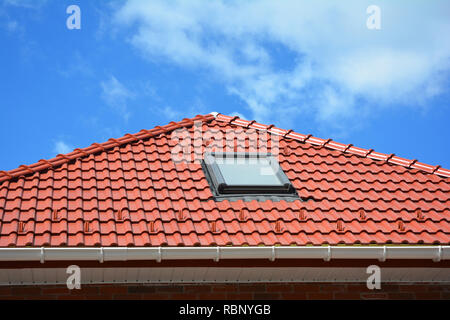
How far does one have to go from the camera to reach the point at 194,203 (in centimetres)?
696

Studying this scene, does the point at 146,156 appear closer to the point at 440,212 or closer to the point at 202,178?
the point at 202,178

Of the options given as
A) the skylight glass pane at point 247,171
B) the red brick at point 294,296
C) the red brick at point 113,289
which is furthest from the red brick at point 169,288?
the skylight glass pane at point 247,171

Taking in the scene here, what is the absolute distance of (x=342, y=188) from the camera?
7812mm

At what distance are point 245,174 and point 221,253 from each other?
226cm

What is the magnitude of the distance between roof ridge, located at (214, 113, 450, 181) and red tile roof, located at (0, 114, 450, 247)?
24mm

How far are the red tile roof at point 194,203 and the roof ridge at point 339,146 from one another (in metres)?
0.02

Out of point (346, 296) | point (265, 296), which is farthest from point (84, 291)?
point (346, 296)

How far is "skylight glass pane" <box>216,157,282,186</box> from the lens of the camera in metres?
7.60

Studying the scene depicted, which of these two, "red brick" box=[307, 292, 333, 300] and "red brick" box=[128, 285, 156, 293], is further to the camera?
"red brick" box=[307, 292, 333, 300]

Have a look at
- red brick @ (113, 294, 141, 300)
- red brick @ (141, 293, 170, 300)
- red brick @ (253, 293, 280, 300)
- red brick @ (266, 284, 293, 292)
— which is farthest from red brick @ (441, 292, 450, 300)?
red brick @ (113, 294, 141, 300)

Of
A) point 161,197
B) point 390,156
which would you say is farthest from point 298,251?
point 390,156

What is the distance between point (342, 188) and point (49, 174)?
385cm

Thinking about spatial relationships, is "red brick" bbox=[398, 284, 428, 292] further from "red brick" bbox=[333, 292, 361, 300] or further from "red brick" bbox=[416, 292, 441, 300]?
"red brick" bbox=[333, 292, 361, 300]

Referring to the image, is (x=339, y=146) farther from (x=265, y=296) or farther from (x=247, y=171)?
(x=265, y=296)
